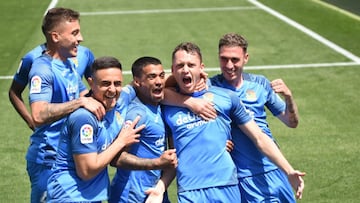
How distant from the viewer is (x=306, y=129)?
12.1 meters

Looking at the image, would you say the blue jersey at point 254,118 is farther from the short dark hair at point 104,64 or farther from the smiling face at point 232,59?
the short dark hair at point 104,64

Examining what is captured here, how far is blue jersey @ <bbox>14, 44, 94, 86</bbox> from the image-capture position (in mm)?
7336

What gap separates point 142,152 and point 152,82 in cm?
60

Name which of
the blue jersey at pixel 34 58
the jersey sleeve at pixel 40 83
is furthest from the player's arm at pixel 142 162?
the blue jersey at pixel 34 58

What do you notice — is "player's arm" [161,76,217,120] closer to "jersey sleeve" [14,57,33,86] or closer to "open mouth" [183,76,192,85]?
"open mouth" [183,76,192,85]

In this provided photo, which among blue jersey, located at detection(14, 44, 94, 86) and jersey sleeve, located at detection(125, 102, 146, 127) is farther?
blue jersey, located at detection(14, 44, 94, 86)

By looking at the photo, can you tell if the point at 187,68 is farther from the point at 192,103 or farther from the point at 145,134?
the point at 145,134

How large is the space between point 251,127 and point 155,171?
0.95m

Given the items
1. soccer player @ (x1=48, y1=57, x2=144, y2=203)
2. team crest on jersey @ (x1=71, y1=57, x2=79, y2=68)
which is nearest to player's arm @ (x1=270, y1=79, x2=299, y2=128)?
soccer player @ (x1=48, y1=57, x2=144, y2=203)

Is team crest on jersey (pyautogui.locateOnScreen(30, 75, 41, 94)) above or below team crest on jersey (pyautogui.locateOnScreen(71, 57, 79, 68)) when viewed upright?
above

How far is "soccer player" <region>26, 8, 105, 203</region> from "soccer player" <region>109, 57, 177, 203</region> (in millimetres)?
693

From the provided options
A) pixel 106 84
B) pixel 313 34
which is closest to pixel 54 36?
pixel 106 84

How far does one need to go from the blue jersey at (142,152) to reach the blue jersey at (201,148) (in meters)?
0.15

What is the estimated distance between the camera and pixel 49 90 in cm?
671
